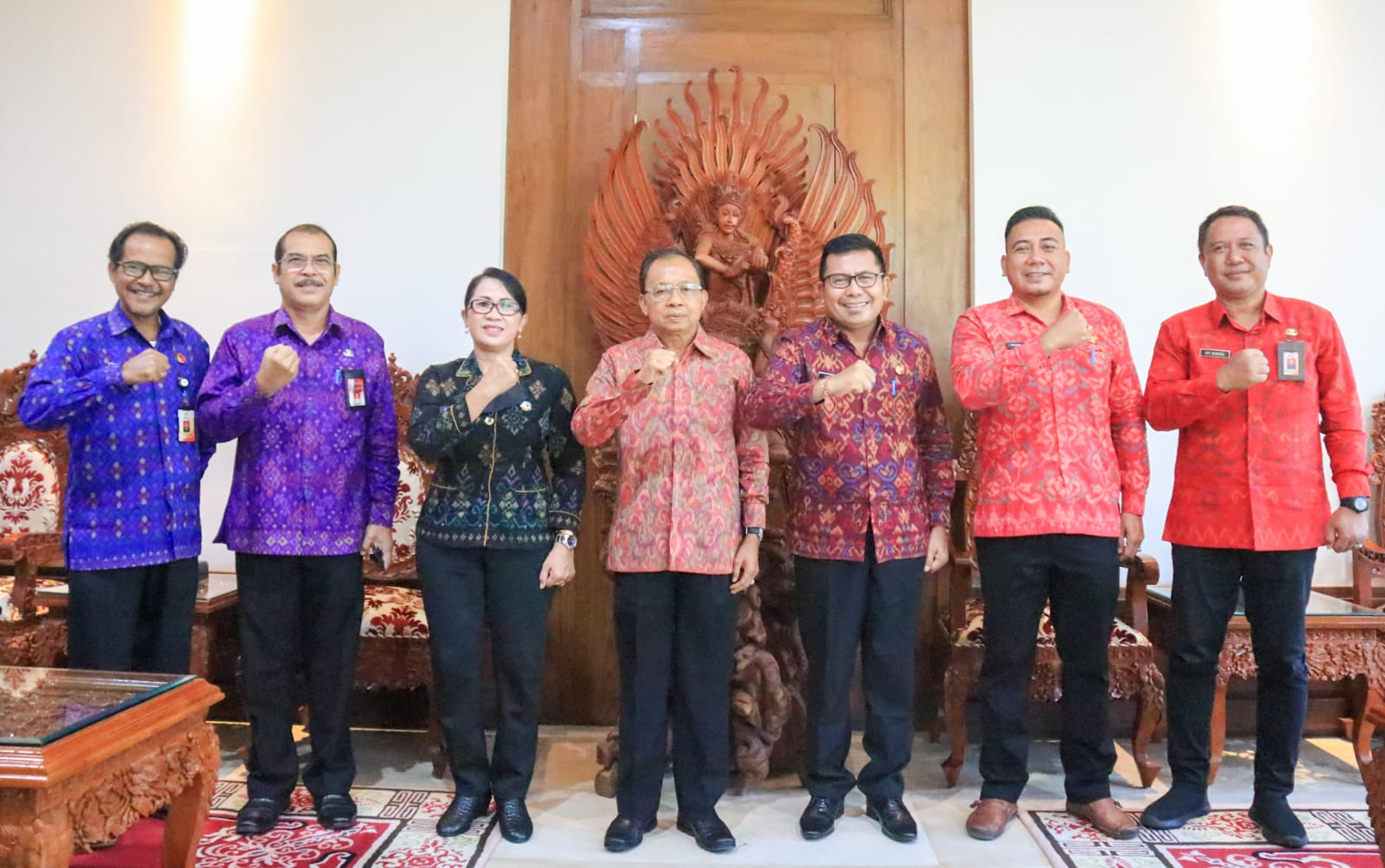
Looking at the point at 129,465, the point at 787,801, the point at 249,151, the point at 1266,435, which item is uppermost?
the point at 249,151

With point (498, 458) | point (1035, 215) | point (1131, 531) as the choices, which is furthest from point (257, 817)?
point (1035, 215)

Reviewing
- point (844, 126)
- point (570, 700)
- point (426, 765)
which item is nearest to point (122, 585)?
point (426, 765)

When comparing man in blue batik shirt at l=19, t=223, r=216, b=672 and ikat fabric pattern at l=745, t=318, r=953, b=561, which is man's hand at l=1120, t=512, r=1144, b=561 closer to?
ikat fabric pattern at l=745, t=318, r=953, b=561

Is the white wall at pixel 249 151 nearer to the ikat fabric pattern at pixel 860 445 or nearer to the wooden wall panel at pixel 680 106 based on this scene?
the wooden wall panel at pixel 680 106

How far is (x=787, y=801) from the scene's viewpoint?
249 cm

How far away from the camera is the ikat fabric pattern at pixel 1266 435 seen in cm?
219

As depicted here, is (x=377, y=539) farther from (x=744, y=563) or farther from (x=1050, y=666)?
(x=1050, y=666)

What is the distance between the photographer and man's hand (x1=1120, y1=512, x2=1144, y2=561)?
2305mm

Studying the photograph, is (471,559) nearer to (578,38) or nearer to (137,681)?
Result: (137,681)

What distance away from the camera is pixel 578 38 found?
324 centimetres

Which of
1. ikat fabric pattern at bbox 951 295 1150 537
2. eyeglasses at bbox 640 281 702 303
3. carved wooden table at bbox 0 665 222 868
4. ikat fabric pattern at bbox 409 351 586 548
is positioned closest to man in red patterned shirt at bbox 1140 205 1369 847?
ikat fabric pattern at bbox 951 295 1150 537

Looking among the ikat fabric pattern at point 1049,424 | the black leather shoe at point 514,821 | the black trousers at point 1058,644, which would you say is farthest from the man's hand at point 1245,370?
the black leather shoe at point 514,821

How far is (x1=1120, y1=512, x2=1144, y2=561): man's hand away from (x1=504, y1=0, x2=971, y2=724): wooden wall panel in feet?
Result: 3.09

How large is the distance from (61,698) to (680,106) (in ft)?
8.25
